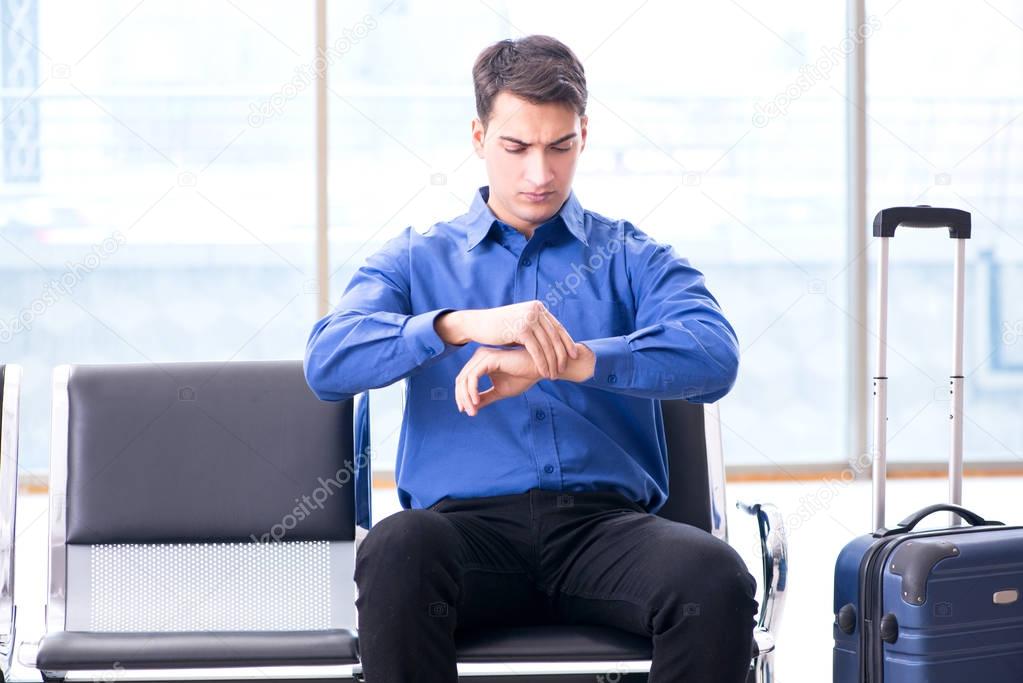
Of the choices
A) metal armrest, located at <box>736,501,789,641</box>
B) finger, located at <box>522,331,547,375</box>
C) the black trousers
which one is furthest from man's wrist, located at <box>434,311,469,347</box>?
metal armrest, located at <box>736,501,789,641</box>

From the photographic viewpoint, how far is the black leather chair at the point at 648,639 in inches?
50.4

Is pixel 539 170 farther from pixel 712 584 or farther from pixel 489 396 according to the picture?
pixel 712 584

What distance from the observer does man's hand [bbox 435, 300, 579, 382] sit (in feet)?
4.41

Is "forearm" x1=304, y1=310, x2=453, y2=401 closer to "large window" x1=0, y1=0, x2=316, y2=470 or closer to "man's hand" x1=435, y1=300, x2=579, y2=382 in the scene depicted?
"man's hand" x1=435, y1=300, x2=579, y2=382

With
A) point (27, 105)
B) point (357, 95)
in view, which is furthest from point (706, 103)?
point (27, 105)

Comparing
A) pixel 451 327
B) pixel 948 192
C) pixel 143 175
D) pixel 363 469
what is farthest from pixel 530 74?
pixel 948 192

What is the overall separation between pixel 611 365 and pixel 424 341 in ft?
0.79

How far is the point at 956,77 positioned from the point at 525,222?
122 inches

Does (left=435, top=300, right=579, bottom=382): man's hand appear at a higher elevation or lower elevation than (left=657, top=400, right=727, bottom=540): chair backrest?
higher

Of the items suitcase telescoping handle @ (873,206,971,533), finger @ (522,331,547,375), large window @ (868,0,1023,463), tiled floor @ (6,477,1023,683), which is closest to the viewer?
finger @ (522,331,547,375)

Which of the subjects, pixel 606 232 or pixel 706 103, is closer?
pixel 606 232

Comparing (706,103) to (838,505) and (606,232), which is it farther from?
(606,232)

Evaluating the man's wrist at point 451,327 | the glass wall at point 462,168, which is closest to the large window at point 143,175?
the glass wall at point 462,168

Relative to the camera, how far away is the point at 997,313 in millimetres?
4234
